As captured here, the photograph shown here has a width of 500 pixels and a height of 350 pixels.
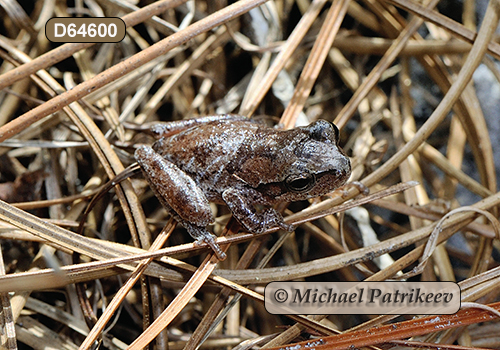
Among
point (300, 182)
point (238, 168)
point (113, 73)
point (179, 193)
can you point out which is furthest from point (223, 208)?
point (113, 73)

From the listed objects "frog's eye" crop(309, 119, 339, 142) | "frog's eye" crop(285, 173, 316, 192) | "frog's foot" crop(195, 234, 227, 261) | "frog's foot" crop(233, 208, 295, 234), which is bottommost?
"frog's foot" crop(195, 234, 227, 261)

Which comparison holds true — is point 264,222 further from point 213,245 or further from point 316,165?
point 316,165

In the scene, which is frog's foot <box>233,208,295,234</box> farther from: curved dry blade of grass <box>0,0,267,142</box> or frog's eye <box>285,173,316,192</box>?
curved dry blade of grass <box>0,0,267,142</box>

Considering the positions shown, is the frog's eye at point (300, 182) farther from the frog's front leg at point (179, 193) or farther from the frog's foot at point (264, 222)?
the frog's front leg at point (179, 193)

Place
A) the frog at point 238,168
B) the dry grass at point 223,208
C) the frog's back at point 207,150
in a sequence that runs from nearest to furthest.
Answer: the dry grass at point 223,208
the frog at point 238,168
the frog's back at point 207,150

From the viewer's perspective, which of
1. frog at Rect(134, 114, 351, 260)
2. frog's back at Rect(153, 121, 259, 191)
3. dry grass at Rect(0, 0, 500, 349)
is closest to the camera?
dry grass at Rect(0, 0, 500, 349)

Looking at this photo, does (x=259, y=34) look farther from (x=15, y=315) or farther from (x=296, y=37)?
(x=15, y=315)

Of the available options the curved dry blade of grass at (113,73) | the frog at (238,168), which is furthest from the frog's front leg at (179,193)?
the curved dry blade of grass at (113,73)

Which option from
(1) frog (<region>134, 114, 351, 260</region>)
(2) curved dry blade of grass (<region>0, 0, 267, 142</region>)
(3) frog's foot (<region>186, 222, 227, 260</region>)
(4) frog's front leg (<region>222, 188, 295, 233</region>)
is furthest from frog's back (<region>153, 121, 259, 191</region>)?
(2) curved dry blade of grass (<region>0, 0, 267, 142</region>)
